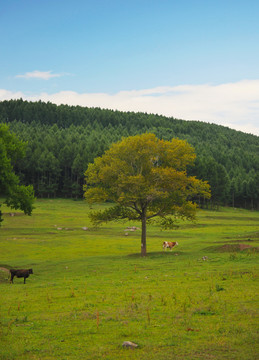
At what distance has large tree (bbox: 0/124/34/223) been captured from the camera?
38.6 meters

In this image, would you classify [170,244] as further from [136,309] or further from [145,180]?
[136,309]

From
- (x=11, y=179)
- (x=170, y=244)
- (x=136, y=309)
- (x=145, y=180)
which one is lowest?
(x=170, y=244)

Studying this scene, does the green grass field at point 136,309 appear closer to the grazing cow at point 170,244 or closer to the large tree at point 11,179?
the grazing cow at point 170,244

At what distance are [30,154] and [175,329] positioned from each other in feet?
484

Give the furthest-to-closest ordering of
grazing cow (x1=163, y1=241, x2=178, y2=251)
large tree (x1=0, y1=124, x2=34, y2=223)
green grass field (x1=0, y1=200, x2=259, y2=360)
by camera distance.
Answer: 1. grazing cow (x1=163, y1=241, x2=178, y2=251)
2. large tree (x1=0, y1=124, x2=34, y2=223)
3. green grass field (x1=0, y1=200, x2=259, y2=360)

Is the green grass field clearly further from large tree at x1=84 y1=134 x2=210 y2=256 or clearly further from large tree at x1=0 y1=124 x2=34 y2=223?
large tree at x1=0 y1=124 x2=34 y2=223

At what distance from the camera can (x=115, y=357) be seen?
38.5 feet

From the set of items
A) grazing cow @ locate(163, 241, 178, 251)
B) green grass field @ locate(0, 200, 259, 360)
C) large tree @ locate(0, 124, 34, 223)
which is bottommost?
grazing cow @ locate(163, 241, 178, 251)

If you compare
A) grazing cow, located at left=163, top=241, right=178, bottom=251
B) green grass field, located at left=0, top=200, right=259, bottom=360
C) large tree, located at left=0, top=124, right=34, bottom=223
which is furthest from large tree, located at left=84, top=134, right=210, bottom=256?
large tree, located at left=0, top=124, right=34, bottom=223

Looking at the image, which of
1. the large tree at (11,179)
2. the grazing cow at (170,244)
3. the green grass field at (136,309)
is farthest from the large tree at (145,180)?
the large tree at (11,179)

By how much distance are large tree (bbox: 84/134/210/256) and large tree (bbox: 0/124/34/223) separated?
8.17 m

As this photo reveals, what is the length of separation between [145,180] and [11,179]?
52.6 ft

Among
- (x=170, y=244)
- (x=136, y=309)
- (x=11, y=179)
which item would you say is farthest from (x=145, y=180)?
(x=136, y=309)

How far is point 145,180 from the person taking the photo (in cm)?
4559
